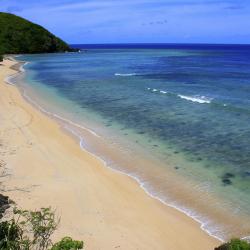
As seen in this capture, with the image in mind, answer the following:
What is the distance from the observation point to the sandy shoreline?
12.1 metres

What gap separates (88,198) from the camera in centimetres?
1496

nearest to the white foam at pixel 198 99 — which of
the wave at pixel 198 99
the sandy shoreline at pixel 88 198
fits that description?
the wave at pixel 198 99

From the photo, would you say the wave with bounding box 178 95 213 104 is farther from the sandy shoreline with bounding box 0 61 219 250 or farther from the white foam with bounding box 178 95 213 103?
the sandy shoreline with bounding box 0 61 219 250

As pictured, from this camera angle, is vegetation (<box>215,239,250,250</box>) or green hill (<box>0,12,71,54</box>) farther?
→ green hill (<box>0,12,71,54</box>)

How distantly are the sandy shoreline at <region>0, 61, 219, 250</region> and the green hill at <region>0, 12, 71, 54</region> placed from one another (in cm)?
10436

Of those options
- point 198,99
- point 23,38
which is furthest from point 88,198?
point 23,38

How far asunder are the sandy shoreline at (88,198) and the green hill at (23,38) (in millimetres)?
104356

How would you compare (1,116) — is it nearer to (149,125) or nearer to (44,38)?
(149,125)

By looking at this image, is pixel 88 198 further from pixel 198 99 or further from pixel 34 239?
pixel 198 99

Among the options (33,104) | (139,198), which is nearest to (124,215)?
(139,198)

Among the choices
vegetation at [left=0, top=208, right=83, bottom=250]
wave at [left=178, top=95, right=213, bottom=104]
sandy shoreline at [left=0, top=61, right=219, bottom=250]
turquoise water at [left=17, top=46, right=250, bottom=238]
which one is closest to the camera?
vegetation at [left=0, top=208, right=83, bottom=250]

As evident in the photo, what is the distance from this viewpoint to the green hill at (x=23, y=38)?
416 ft

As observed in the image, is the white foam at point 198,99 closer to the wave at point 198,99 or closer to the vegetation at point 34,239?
the wave at point 198,99

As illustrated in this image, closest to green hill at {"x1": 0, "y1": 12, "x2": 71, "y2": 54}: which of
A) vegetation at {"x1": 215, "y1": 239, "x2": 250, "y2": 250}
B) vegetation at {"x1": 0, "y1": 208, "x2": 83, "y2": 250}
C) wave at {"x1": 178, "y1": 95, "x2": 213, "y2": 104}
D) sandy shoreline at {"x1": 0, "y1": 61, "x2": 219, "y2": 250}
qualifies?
wave at {"x1": 178, "y1": 95, "x2": 213, "y2": 104}
